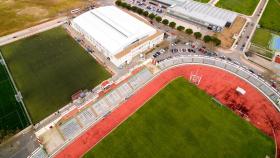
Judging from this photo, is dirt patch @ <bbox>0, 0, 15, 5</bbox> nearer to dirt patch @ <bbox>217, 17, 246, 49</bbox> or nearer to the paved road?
dirt patch @ <bbox>217, 17, 246, 49</bbox>

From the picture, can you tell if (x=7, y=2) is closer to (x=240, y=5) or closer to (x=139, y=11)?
(x=139, y=11)

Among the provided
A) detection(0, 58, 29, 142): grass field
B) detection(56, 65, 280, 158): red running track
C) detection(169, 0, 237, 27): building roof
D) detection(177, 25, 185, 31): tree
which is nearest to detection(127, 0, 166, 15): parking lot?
detection(169, 0, 237, 27): building roof

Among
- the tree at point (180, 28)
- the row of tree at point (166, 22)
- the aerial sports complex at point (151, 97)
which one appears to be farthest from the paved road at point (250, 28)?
the tree at point (180, 28)

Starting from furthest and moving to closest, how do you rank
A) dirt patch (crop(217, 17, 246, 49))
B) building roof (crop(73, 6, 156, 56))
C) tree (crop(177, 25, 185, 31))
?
tree (crop(177, 25, 185, 31)), dirt patch (crop(217, 17, 246, 49)), building roof (crop(73, 6, 156, 56))

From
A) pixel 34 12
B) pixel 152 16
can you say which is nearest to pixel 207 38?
pixel 152 16

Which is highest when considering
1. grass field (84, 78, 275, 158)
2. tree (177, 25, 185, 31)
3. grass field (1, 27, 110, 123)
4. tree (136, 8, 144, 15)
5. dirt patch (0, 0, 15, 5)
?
dirt patch (0, 0, 15, 5)
